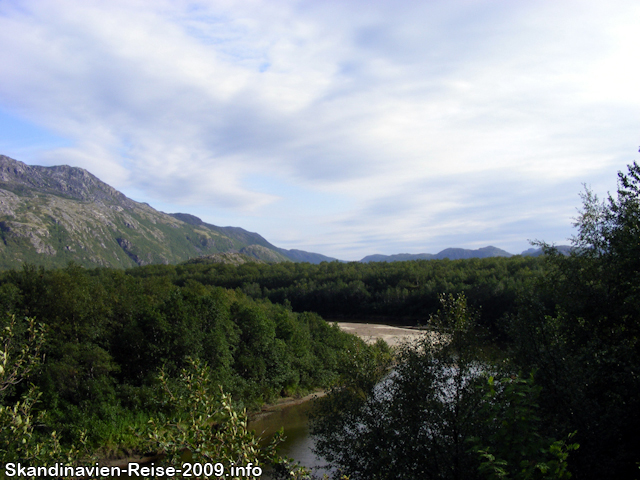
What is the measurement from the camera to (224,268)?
189250mm

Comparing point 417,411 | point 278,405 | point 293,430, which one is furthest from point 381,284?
point 417,411

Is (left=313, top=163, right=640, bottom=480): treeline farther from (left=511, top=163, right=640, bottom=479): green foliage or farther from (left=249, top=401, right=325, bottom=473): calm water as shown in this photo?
(left=249, top=401, right=325, bottom=473): calm water

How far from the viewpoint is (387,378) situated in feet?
70.0

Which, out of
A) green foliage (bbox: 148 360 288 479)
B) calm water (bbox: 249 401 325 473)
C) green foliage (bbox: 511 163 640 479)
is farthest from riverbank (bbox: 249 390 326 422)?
green foliage (bbox: 148 360 288 479)

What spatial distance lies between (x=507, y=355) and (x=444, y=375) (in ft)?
10.1

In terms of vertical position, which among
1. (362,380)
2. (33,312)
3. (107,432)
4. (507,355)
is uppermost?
(33,312)

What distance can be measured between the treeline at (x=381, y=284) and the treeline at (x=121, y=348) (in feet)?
180

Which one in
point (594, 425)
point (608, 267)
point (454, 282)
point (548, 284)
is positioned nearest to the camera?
point (594, 425)

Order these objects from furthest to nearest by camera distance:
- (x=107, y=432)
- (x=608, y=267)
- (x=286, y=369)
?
1. (x=286, y=369)
2. (x=107, y=432)
3. (x=608, y=267)

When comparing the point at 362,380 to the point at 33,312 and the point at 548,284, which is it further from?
the point at 33,312

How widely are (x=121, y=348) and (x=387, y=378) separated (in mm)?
28202

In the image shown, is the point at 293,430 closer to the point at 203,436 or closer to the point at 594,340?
the point at 594,340

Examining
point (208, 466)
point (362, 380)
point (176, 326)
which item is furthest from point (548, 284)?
point (176, 326)

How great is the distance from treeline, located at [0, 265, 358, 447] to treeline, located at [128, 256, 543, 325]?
5483 cm
